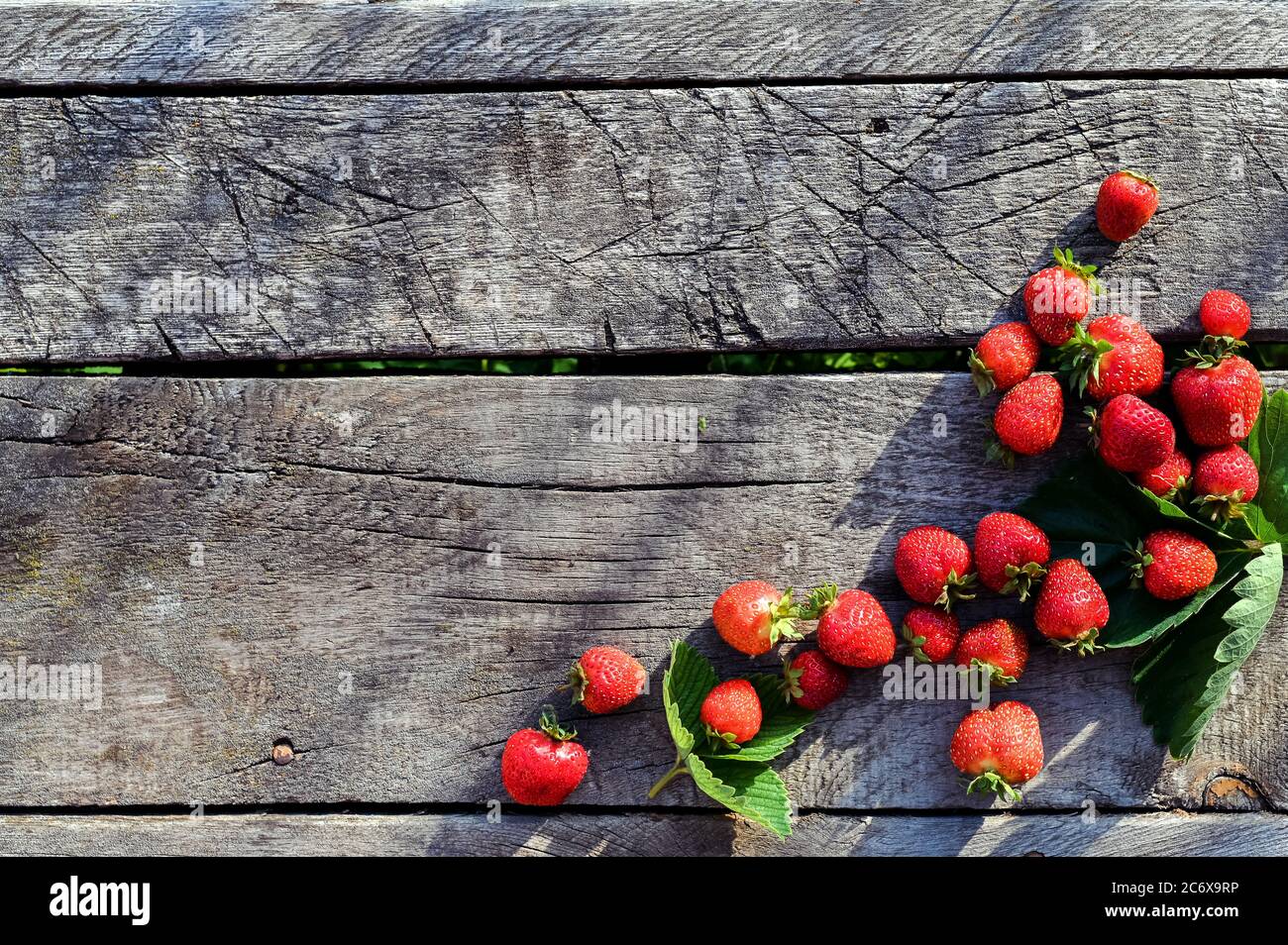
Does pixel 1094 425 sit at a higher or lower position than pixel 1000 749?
higher

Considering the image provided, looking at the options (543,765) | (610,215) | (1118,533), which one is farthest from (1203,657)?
(610,215)

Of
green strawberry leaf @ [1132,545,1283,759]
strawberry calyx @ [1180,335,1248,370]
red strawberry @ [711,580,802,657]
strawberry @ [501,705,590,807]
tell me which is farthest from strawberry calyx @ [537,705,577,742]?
strawberry calyx @ [1180,335,1248,370]

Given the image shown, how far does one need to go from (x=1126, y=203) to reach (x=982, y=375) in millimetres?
347

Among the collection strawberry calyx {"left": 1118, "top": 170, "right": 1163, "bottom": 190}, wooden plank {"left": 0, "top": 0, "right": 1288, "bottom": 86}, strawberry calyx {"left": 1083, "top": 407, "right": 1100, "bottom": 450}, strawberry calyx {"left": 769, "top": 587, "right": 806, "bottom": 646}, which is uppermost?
wooden plank {"left": 0, "top": 0, "right": 1288, "bottom": 86}

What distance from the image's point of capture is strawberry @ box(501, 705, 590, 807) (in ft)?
4.84

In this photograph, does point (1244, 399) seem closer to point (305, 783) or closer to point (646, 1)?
point (646, 1)

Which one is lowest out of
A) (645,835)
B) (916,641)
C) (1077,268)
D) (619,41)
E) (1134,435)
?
(645,835)

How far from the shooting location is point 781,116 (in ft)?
5.08

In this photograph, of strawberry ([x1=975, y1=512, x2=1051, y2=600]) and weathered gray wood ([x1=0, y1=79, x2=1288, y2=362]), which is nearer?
strawberry ([x1=975, y1=512, x2=1051, y2=600])

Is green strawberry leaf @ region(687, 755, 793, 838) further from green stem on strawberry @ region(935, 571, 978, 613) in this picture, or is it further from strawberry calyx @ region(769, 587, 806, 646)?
green stem on strawberry @ region(935, 571, 978, 613)

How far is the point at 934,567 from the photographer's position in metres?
1.47

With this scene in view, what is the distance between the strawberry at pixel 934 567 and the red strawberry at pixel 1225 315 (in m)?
0.53

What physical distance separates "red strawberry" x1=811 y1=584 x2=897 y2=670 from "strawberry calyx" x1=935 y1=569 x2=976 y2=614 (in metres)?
0.09

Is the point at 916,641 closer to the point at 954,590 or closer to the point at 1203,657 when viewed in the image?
the point at 954,590
